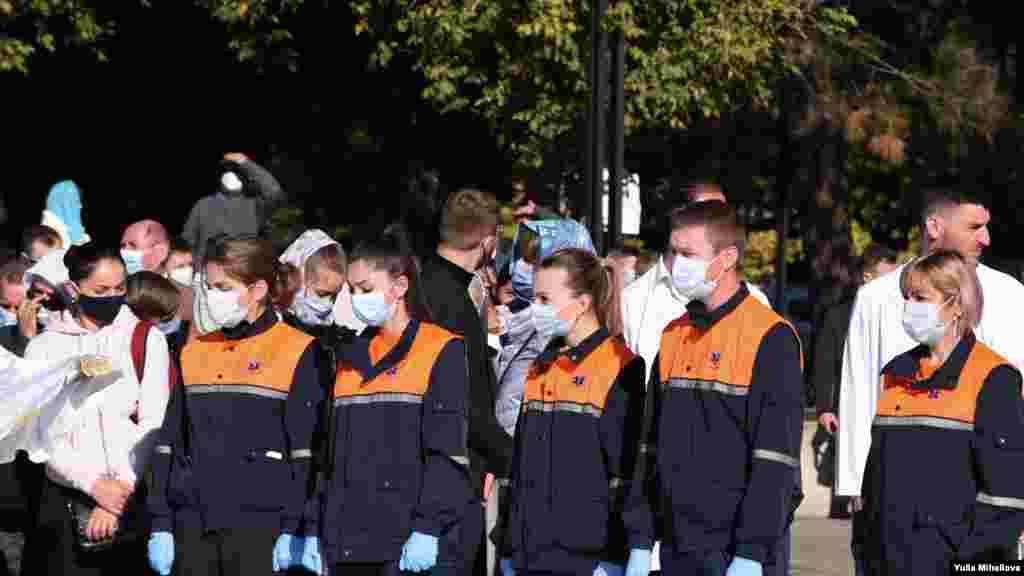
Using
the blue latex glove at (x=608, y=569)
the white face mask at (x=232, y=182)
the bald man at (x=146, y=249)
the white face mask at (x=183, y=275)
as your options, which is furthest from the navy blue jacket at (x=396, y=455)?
the white face mask at (x=232, y=182)

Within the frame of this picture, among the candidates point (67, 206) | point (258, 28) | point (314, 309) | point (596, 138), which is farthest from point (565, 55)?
point (314, 309)

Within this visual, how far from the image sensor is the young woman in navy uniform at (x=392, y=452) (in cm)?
718

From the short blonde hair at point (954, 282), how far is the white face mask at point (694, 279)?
758 millimetres

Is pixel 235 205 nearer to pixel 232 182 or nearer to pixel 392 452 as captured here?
pixel 232 182

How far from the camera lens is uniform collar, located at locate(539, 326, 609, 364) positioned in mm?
7062

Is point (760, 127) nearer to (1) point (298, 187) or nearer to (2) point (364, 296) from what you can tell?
(1) point (298, 187)

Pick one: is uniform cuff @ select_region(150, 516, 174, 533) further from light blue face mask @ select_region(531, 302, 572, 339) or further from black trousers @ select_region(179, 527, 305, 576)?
light blue face mask @ select_region(531, 302, 572, 339)

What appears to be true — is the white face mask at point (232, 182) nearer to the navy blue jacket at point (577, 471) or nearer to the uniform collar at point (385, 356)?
the uniform collar at point (385, 356)

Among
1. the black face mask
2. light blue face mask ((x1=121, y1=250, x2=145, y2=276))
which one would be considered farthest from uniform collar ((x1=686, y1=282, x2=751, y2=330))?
light blue face mask ((x1=121, y1=250, x2=145, y2=276))

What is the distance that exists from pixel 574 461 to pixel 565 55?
1021 cm

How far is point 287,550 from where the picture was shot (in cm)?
740

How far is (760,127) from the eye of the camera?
26.0 metres

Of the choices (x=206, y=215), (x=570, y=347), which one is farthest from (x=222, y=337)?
(x=206, y=215)

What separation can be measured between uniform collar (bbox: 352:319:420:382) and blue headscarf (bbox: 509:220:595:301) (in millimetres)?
1031
